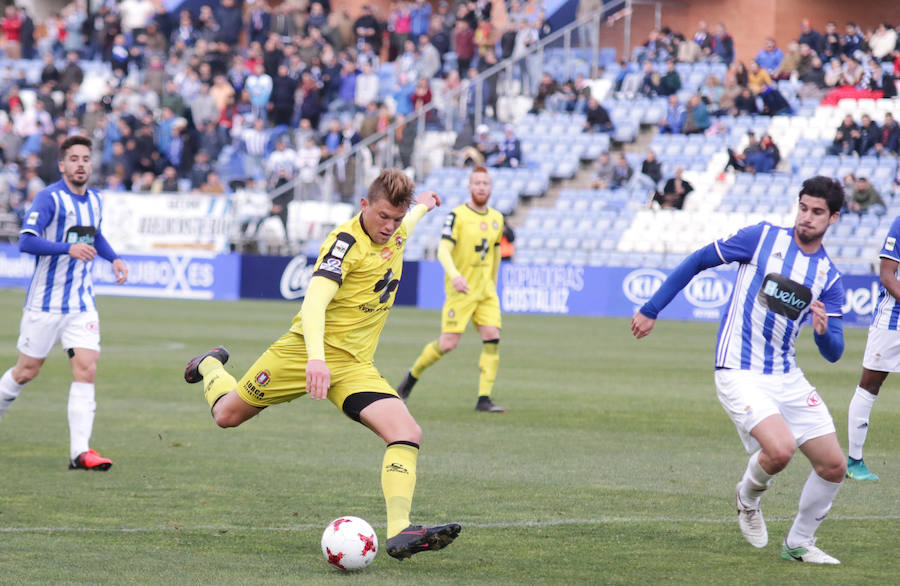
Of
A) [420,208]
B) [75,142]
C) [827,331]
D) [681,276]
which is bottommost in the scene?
[827,331]

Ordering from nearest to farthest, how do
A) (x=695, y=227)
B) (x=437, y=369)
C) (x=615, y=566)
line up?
(x=615, y=566), (x=437, y=369), (x=695, y=227)

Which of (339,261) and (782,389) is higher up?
(339,261)

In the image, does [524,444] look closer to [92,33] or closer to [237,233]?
[237,233]

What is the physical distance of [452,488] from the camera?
8.73 m

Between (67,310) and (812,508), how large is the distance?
17.3ft

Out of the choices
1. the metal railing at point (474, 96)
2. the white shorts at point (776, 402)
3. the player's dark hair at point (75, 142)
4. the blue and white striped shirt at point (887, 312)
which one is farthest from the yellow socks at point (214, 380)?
the metal railing at point (474, 96)

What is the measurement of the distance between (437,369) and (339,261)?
10866 mm

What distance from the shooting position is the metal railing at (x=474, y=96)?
104 ft

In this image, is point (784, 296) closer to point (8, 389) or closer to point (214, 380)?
point (214, 380)

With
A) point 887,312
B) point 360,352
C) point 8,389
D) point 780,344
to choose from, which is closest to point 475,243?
point 887,312

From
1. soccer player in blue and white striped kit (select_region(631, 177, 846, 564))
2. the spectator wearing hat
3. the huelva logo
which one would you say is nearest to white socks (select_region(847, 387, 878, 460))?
soccer player in blue and white striped kit (select_region(631, 177, 846, 564))

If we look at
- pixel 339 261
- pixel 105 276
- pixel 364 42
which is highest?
pixel 364 42

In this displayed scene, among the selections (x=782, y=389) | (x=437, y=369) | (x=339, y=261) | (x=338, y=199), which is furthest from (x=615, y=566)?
(x=338, y=199)

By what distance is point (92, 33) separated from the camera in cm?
4347
